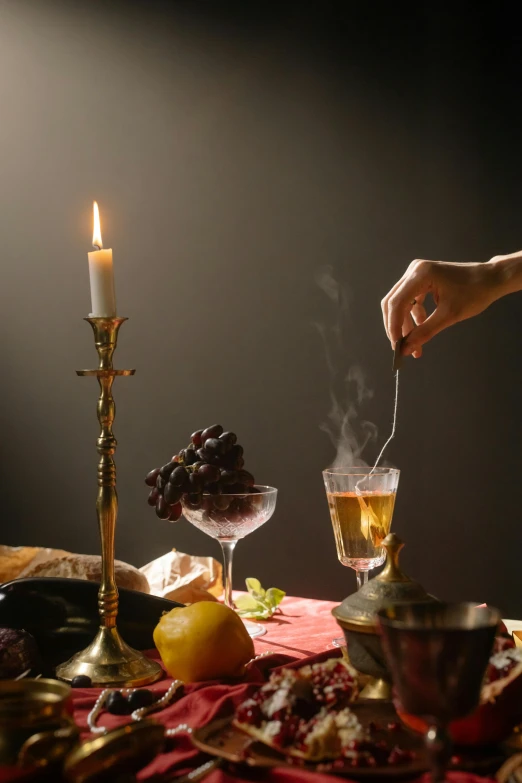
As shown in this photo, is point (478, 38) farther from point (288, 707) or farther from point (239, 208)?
point (288, 707)

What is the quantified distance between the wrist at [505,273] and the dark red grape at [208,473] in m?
0.76

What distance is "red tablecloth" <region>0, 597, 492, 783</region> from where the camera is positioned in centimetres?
77

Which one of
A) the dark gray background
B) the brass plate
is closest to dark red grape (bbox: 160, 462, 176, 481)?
the brass plate

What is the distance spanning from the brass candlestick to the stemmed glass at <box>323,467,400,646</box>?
403 mm

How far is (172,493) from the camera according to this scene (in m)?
1.40

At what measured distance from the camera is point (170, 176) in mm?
3148

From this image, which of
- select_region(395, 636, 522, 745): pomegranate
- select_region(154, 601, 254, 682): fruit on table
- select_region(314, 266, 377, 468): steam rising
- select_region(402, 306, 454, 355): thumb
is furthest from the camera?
select_region(314, 266, 377, 468): steam rising

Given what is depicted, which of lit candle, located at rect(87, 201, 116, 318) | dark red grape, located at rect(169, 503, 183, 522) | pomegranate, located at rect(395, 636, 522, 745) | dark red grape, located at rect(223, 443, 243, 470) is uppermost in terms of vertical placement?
lit candle, located at rect(87, 201, 116, 318)

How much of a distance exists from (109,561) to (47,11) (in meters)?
2.88

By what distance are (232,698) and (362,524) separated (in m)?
0.51

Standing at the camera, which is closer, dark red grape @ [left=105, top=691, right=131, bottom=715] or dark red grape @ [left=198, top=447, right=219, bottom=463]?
dark red grape @ [left=105, top=691, right=131, bottom=715]

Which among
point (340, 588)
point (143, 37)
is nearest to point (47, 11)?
point (143, 37)

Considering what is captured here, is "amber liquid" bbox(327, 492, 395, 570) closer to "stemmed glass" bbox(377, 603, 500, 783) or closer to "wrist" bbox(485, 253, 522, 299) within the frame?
"wrist" bbox(485, 253, 522, 299)

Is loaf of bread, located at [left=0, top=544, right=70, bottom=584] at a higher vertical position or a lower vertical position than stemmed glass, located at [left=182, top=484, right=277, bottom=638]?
lower
